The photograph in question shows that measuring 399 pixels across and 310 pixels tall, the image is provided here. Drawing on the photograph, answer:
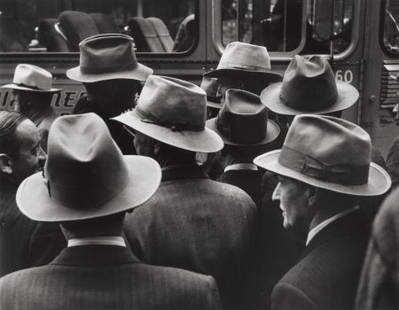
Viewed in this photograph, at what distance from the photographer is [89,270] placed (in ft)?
5.28

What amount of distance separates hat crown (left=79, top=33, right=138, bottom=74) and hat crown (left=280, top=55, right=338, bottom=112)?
1.16 m

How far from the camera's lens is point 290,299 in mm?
1633

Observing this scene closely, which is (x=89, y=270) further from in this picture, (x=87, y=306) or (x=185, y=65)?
(x=185, y=65)

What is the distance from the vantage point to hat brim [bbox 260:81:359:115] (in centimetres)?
306

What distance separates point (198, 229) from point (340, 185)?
56 centimetres

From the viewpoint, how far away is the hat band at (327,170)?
195cm

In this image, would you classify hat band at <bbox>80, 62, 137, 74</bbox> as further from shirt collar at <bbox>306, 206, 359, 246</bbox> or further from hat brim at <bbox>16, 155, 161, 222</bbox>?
shirt collar at <bbox>306, 206, 359, 246</bbox>

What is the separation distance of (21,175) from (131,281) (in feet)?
3.90

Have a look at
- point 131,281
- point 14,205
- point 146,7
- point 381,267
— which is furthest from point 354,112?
point 381,267

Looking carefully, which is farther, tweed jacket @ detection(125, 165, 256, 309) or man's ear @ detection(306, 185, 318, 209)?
tweed jacket @ detection(125, 165, 256, 309)

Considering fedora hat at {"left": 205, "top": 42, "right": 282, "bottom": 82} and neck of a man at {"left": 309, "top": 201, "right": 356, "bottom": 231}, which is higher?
fedora hat at {"left": 205, "top": 42, "right": 282, "bottom": 82}

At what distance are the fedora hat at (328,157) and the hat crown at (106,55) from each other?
1911mm

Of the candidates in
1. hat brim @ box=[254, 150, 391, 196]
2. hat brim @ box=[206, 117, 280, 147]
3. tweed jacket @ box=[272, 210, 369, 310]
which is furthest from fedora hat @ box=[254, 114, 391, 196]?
hat brim @ box=[206, 117, 280, 147]

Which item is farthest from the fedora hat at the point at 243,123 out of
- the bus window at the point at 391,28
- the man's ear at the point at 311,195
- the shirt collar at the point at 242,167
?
the bus window at the point at 391,28
